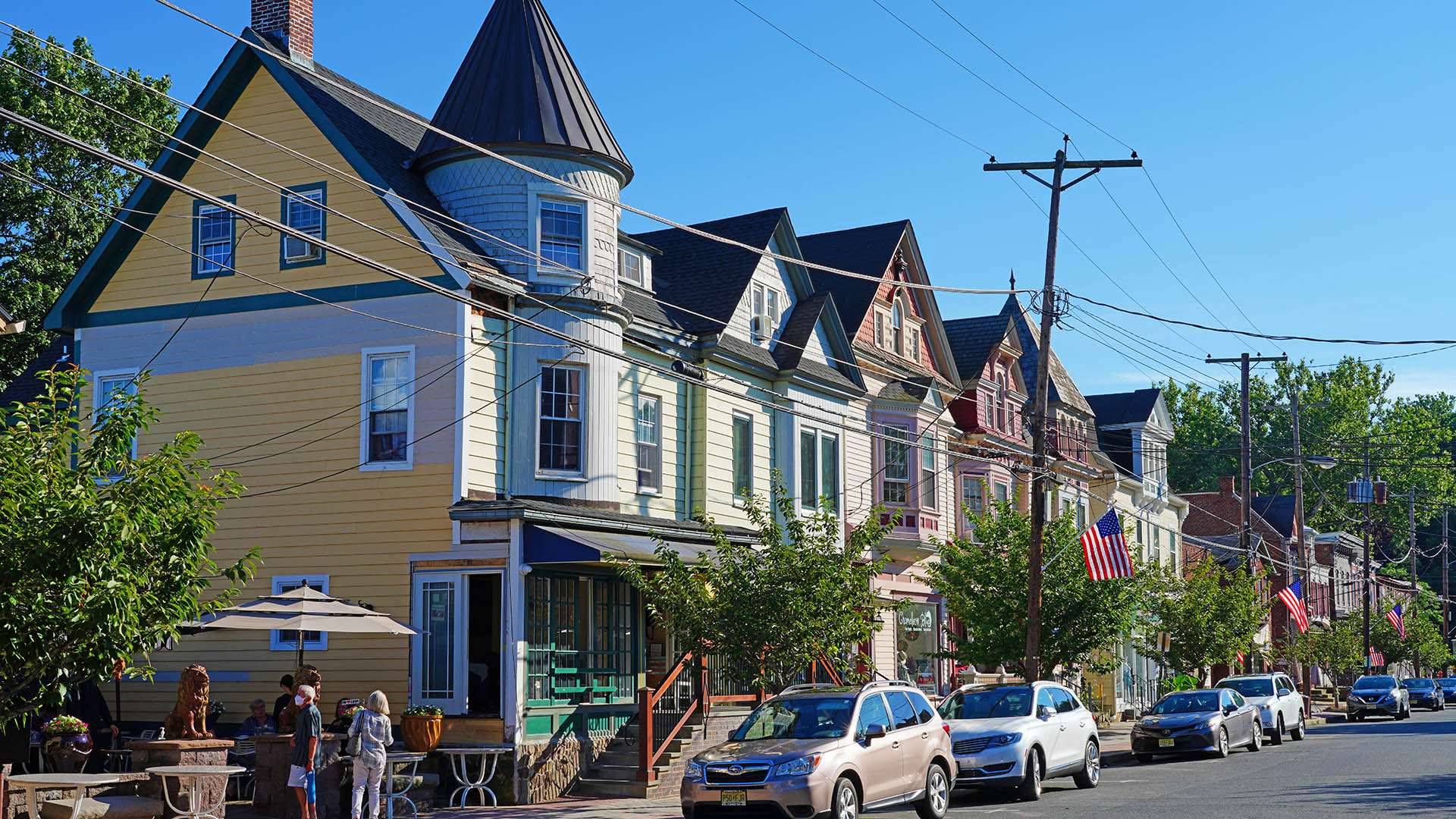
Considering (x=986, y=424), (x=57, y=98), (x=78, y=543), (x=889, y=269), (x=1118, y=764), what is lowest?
(x=1118, y=764)

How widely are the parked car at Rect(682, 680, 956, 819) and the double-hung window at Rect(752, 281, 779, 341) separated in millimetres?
12414

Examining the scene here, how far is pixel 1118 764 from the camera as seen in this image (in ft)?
92.3

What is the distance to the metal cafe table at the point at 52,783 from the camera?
13352mm

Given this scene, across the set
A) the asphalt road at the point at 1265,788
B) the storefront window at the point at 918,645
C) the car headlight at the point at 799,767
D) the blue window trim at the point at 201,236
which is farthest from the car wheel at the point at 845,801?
the storefront window at the point at 918,645

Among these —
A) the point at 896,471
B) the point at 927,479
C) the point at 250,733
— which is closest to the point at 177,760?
the point at 250,733

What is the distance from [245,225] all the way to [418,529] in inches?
254

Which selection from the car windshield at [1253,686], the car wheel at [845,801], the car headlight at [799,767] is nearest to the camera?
the car headlight at [799,767]

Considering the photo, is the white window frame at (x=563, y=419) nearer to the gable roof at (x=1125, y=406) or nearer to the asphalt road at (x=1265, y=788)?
the asphalt road at (x=1265, y=788)

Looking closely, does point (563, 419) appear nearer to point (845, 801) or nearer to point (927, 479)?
point (845, 801)

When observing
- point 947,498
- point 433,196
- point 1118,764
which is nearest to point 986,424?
point 947,498

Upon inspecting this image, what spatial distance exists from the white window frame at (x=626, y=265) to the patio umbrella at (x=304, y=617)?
9343 millimetres

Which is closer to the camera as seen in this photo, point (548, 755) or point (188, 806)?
point (188, 806)

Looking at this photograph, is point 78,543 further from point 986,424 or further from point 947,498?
point 986,424

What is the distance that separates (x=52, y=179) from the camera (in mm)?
38656
